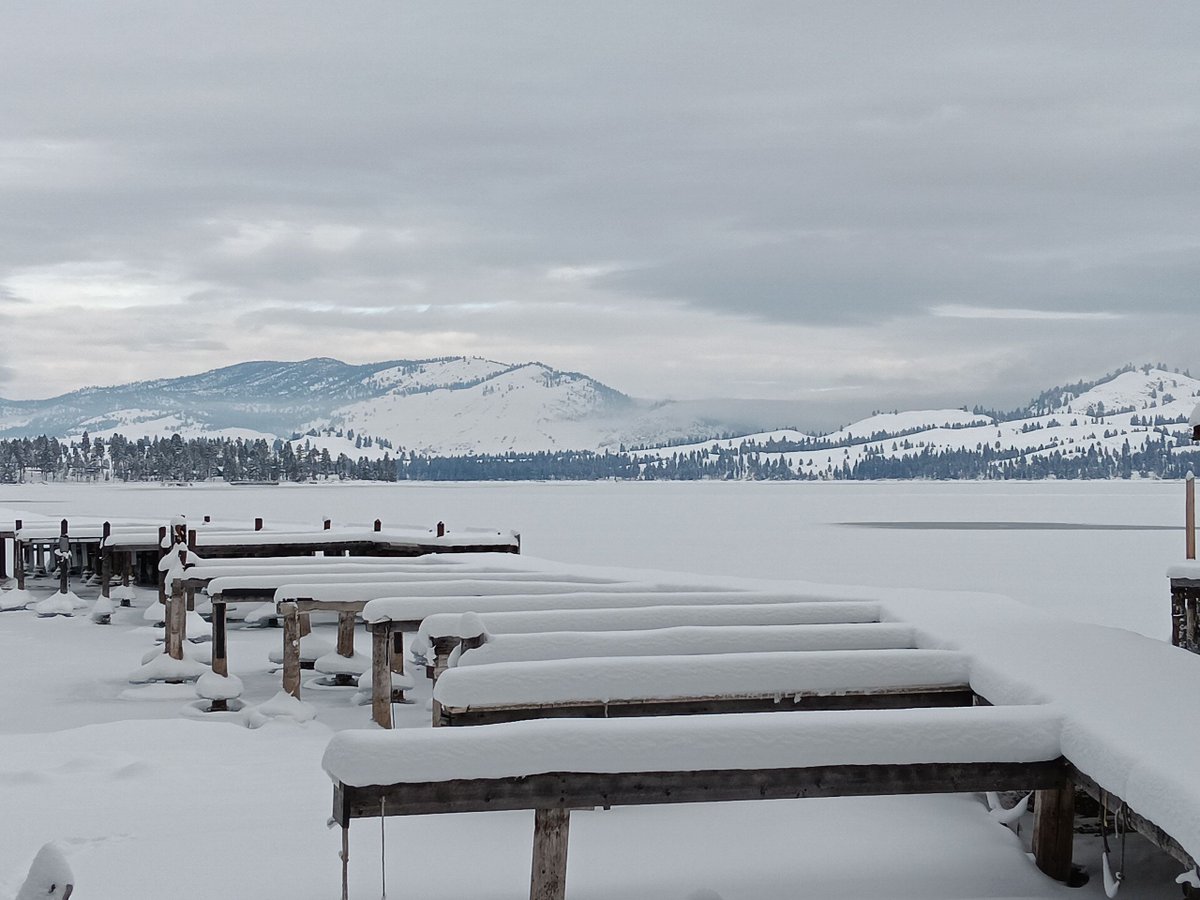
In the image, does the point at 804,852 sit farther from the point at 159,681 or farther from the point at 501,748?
the point at 159,681

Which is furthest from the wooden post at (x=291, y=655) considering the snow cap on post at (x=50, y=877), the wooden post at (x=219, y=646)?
the snow cap on post at (x=50, y=877)

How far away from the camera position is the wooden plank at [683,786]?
636 centimetres

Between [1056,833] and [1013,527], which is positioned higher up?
[1056,833]

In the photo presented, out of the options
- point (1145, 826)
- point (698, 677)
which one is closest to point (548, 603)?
point (698, 677)

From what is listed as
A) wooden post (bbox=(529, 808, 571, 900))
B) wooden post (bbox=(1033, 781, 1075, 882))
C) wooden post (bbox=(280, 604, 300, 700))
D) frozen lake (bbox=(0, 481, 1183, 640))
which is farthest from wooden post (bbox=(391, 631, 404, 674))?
frozen lake (bbox=(0, 481, 1183, 640))

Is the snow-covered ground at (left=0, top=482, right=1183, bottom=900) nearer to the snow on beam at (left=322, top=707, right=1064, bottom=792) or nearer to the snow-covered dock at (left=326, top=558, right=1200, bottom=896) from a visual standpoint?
the snow-covered dock at (left=326, top=558, right=1200, bottom=896)

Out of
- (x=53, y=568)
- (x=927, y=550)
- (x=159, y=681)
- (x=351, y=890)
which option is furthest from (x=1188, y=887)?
(x=927, y=550)

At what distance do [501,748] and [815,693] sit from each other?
344cm

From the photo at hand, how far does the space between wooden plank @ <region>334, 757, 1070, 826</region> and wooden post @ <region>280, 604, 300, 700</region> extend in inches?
403

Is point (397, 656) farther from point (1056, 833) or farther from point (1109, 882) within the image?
point (1109, 882)

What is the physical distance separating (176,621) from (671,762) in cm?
1523

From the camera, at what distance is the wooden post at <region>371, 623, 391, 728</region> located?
14.2 m

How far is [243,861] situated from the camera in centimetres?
802

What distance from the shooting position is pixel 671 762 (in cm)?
664
